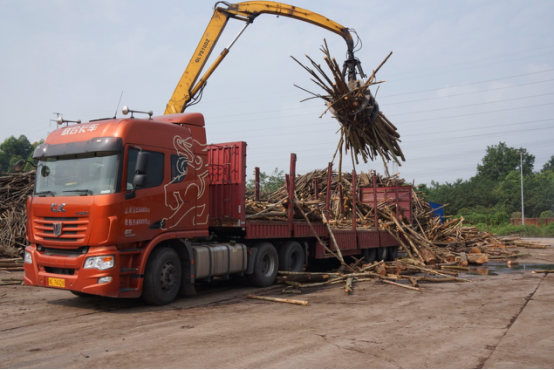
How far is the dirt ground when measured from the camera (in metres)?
4.93

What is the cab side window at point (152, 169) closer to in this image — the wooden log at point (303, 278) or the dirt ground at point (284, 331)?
the dirt ground at point (284, 331)

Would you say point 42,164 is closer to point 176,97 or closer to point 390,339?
point 176,97

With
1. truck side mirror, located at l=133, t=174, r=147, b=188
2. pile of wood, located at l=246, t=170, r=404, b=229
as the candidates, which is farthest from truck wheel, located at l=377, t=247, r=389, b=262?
truck side mirror, located at l=133, t=174, r=147, b=188

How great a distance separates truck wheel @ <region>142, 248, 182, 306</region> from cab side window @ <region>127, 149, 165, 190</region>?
47.9 inches

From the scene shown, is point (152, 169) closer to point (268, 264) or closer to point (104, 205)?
point (104, 205)

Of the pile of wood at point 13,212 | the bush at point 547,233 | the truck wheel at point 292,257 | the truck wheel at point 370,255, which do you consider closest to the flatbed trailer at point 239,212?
the truck wheel at point 292,257

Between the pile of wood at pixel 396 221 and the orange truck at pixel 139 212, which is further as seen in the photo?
the pile of wood at pixel 396 221

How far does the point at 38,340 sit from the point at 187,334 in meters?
1.86

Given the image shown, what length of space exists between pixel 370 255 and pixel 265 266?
18.1ft

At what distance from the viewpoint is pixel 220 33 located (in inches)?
492

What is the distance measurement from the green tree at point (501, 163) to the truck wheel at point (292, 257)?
88701 mm

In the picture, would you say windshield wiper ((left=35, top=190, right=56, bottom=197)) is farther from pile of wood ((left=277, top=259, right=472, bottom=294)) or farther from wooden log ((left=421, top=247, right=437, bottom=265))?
wooden log ((left=421, top=247, right=437, bottom=265))

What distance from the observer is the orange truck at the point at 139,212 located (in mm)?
7352

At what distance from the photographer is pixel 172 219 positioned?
839cm
